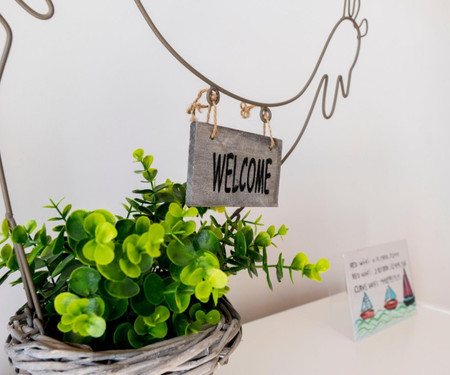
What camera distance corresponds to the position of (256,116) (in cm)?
93

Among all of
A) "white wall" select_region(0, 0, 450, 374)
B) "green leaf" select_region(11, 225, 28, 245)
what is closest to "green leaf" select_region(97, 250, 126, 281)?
"green leaf" select_region(11, 225, 28, 245)

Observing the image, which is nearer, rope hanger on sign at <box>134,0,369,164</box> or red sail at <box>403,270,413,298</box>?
rope hanger on sign at <box>134,0,369,164</box>

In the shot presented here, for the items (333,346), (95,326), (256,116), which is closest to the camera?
(95,326)

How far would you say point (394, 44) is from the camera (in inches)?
51.0

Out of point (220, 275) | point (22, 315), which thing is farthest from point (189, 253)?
point (22, 315)

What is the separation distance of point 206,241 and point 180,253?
34 mm

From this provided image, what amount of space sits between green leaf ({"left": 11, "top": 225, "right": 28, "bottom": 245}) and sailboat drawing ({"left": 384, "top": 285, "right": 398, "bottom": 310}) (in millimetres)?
833

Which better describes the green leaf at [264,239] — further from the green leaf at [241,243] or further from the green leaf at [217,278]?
the green leaf at [217,278]

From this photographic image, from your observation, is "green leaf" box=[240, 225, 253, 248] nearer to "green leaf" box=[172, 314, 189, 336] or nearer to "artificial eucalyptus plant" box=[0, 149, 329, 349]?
"artificial eucalyptus plant" box=[0, 149, 329, 349]

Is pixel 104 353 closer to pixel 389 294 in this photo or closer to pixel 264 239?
pixel 264 239

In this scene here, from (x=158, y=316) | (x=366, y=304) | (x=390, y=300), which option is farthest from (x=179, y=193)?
A: (x=390, y=300)

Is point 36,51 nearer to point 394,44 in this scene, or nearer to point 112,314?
point 112,314

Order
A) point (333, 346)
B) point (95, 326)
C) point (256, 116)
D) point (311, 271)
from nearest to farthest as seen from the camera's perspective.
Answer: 1. point (95, 326)
2. point (311, 271)
3. point (333, 346)
4. point (256, 116)

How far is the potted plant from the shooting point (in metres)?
0.34
